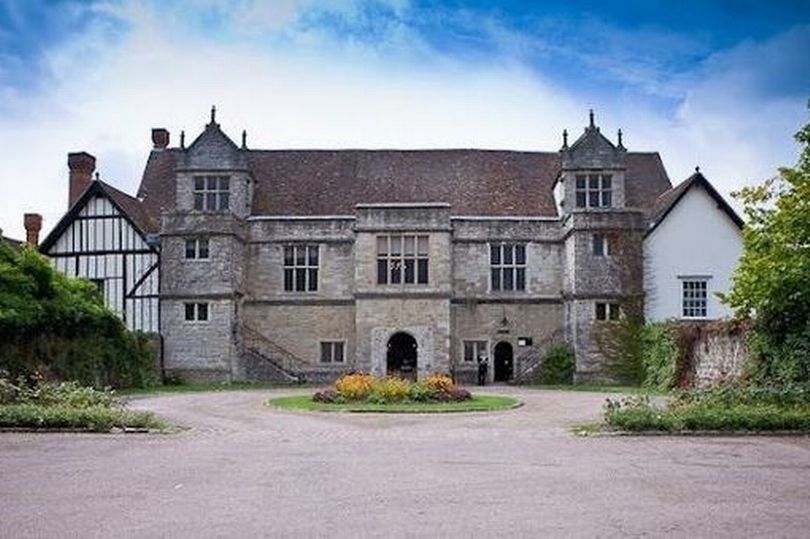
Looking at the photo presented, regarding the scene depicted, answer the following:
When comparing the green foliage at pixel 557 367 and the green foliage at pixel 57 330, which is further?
the green foliage at pixel 557 367

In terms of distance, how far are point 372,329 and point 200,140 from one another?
1145 centimetres

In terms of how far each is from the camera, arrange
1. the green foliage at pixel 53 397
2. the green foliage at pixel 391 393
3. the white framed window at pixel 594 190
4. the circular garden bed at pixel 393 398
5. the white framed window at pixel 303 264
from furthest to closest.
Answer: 1. the white framed window at pixel 303 264
2. the white framed window at pixel 594 190
3. the green foliage at pixel 391 393
4. the circular garden bed at pixel 393 398
5. the green foliage at pixel 53 397

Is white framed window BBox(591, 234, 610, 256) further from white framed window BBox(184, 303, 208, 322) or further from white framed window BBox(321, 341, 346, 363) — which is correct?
white framed window BBox(184, 303, 208, 322)

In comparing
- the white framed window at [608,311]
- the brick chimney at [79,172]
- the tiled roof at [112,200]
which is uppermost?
the brick chimney at [79,172]

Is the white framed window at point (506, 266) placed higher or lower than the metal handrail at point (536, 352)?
higher

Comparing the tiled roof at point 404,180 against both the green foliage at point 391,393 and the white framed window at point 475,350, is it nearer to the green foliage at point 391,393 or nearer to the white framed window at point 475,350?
the white framed window at point 475,350

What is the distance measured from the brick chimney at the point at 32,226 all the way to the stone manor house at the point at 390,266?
907 centimetres

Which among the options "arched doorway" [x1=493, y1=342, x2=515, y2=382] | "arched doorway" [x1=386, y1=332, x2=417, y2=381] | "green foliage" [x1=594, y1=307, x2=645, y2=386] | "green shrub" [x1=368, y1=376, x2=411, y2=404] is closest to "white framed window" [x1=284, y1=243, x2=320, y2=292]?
"arched doorway" [x1=386, y1=332, x2=417, y2=381]

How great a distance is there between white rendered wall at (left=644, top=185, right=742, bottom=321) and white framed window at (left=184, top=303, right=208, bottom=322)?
18927 millimetres

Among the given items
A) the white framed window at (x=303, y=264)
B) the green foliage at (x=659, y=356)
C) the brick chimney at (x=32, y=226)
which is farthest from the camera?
the brick chimney at (x=32, y=226)

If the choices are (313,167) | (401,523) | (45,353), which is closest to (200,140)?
(313,167)

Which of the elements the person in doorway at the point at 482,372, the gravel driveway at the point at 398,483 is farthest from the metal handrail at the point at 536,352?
the gravel driveway at the point at 398,483

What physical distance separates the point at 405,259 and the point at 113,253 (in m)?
12.9

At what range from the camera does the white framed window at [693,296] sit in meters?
38.1
